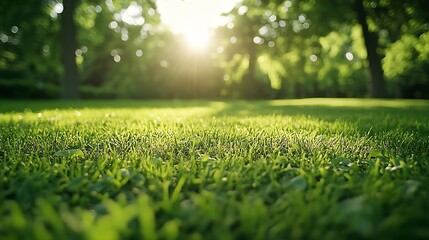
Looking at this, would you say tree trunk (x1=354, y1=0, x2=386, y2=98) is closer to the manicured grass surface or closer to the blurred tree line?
the blurred tree line

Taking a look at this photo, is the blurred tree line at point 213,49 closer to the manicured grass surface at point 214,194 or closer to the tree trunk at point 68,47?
the tree trunk at point 68,47

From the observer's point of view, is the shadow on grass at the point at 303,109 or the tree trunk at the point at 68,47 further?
the tree trunk at the point at 68,47

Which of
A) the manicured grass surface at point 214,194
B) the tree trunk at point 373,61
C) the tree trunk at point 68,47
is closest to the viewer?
the manicured grass surface at point 214,194

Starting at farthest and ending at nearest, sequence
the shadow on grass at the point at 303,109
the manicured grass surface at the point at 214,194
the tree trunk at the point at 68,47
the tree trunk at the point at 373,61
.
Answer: the tree trunk at the point at 373,61 < the tree trunk at the point at 68,47 < the shadow on grass at the point at 303,109 < the manicured grass surface at the point at 214,194

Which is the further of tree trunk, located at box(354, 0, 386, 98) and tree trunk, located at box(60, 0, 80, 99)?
tree trunk, located at box(354, 0, 386, 98)

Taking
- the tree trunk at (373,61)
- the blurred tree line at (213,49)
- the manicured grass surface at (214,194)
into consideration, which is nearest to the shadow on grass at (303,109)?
the manicured grass surface at (214,194)

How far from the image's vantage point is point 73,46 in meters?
17.5

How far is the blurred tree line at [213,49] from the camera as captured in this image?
17359mm

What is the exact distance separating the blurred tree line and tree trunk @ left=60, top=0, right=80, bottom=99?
0.17 feet

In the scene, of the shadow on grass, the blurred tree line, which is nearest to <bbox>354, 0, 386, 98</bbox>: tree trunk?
the blurred tree line

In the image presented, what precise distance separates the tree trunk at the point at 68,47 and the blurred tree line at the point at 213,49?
5 cm

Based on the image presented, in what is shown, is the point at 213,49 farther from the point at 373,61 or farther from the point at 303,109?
the point at 303,109

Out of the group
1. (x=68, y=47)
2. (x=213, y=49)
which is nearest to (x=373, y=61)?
(x=213, y=49)

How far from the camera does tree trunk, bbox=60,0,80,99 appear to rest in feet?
56.6
